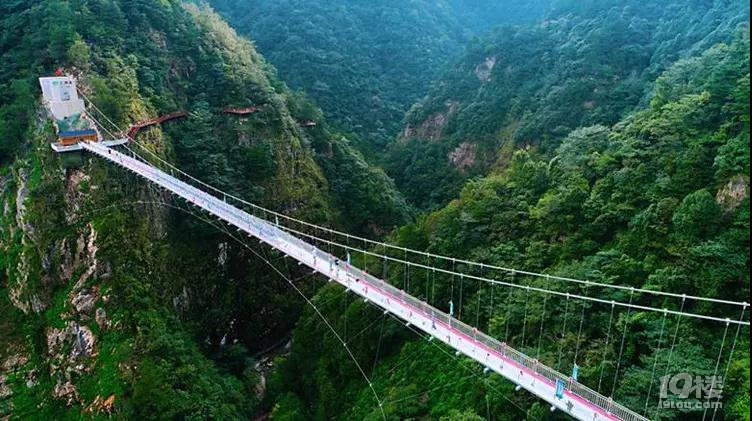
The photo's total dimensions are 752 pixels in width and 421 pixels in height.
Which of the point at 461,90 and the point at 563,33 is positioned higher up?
the point at 563,33

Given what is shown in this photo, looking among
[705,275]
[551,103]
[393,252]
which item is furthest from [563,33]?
[705,275]

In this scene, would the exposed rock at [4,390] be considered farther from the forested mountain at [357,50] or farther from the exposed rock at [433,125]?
the exposed rock at [433,125]

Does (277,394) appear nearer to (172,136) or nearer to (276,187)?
(276,187)

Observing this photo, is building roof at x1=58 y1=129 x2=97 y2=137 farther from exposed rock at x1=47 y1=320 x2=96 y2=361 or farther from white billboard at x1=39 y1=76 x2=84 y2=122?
exposed rock at x1=47 y1=320 x2=96 y2=361

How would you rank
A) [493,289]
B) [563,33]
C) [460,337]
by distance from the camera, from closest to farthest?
[460,337]
[493,289]
[563,33]

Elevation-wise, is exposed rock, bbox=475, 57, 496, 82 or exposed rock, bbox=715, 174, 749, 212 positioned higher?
exposed rock, bbox=475, 57, 496, 82

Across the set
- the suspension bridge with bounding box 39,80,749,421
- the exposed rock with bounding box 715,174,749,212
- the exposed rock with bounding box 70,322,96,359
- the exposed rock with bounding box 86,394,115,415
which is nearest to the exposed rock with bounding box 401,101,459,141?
the suspension bridge with bounding box 39,80,749,421

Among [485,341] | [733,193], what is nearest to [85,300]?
[485,341]

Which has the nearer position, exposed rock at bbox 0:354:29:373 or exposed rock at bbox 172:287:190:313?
exposed rock at bbox 0:354:29:373
